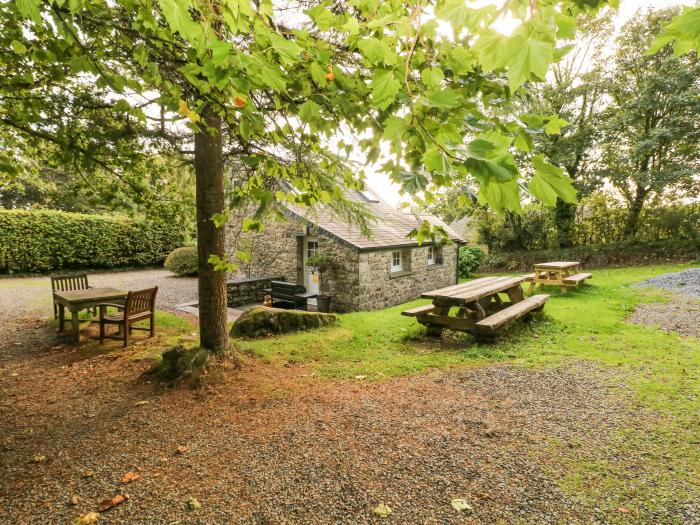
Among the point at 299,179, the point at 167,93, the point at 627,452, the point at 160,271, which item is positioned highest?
the point at 167,93

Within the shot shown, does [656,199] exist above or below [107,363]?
above

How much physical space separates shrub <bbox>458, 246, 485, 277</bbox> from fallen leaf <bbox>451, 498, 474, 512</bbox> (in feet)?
54.8

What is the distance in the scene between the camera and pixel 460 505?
252 cm

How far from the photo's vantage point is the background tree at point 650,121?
14859 millimetres

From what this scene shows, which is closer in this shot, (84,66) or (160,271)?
(84,66)

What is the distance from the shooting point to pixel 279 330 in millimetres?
7441

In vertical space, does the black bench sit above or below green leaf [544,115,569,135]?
below

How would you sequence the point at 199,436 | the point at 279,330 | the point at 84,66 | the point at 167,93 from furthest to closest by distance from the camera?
the point at 279,330 → the point at 199,436 → the point at 167,93 → the point at 84,66

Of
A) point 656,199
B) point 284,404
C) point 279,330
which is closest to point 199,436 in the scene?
point 284,404

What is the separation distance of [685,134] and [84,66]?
21040mm

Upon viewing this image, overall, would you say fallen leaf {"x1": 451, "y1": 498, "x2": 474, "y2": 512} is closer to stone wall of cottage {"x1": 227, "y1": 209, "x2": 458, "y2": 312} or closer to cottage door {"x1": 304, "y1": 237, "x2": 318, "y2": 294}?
stone wall of cottage {"x1": 227, "y1": 209, "x2": 458, "y2": 312}

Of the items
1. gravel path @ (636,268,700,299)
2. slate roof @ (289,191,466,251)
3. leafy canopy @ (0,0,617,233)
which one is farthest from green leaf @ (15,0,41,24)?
gravel path @ (636,268,700,299)

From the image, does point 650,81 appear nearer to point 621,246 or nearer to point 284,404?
point 621,246

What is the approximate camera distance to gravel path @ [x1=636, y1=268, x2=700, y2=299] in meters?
9.61
